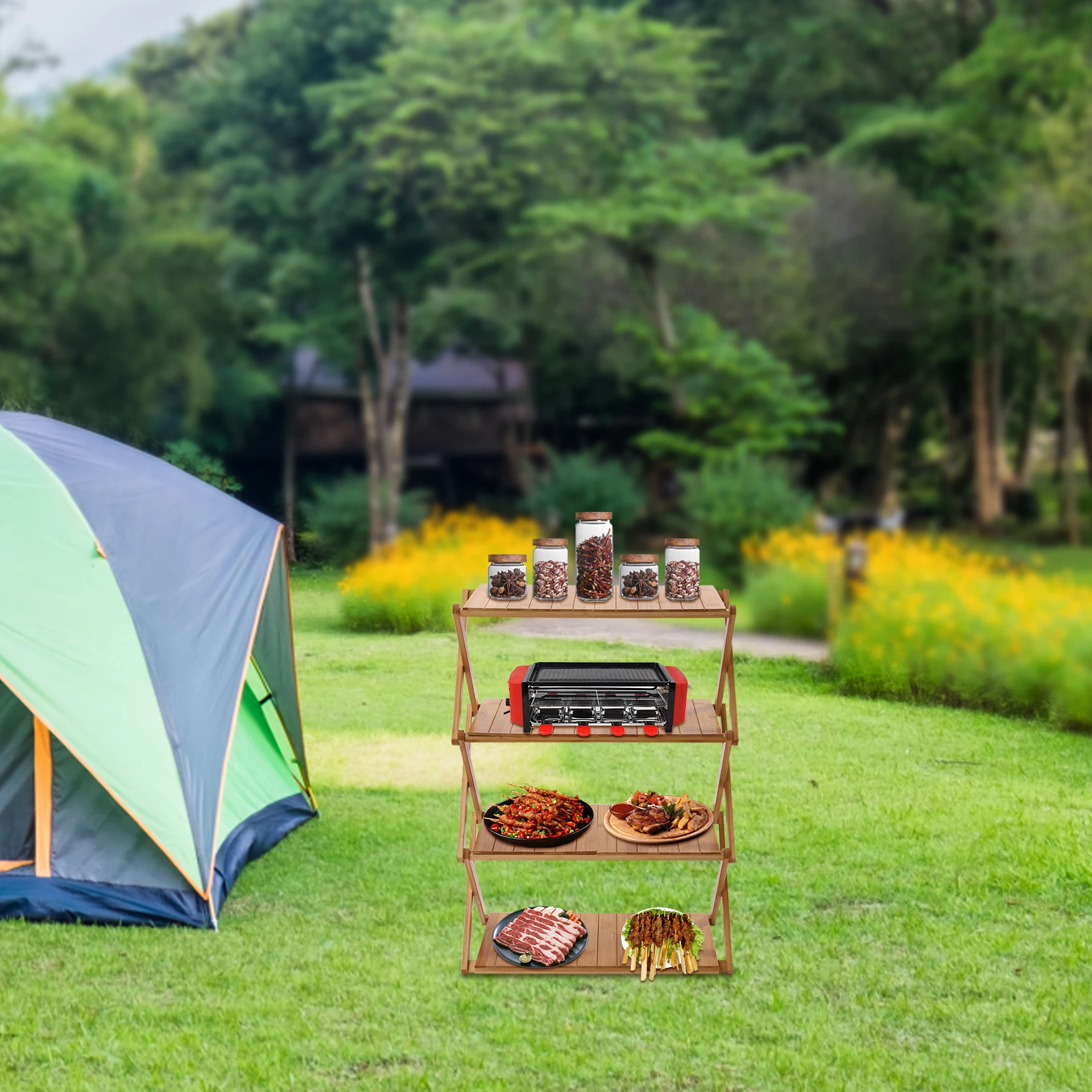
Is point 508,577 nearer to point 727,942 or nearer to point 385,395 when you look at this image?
point 727,942

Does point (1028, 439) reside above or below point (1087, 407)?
below

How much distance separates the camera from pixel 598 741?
12.3 feet

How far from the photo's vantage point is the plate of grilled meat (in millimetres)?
3840

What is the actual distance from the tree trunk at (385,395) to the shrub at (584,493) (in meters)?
1.90

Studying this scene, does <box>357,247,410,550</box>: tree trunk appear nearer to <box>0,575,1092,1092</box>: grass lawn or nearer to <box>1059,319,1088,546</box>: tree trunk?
<box>1059,319,1088,546</box>: tree trunk

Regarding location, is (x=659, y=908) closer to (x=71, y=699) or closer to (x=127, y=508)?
(x=71, y=699)

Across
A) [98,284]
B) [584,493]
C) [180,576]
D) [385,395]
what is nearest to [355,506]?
[385,395]

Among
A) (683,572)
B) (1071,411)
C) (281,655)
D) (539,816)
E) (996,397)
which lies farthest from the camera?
(996,397)

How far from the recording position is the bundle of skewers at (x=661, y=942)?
3.81 m

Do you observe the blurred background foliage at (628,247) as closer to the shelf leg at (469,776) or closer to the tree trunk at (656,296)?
the tree trunk at (656,296)

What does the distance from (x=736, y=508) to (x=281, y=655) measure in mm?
8484

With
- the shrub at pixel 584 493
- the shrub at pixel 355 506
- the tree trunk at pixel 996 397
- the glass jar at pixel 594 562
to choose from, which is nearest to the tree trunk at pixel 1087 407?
the tree trunk at pixel 996 397

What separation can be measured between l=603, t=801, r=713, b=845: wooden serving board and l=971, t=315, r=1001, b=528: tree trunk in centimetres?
1540

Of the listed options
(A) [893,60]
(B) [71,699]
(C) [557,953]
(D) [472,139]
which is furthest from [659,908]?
(A) [893,60]
